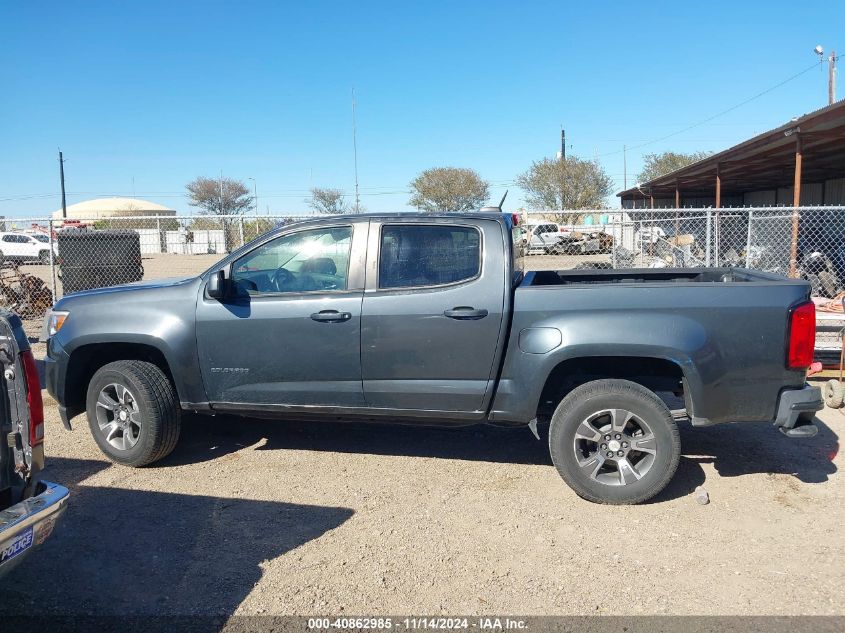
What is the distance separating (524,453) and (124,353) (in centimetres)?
322

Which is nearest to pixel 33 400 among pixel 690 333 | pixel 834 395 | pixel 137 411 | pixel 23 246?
pixel 137 411

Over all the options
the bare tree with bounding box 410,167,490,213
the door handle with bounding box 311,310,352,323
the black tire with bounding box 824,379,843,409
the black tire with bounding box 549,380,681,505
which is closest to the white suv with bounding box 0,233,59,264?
the bare tree with bounding box 410,167,490,213

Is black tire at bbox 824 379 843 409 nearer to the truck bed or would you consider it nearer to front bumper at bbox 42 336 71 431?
the truck bed

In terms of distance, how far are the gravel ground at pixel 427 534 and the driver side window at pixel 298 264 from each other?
4.57 feet

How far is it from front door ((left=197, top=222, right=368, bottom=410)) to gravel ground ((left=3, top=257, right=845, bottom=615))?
27.1 inches

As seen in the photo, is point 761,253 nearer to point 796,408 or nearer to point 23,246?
point 796,408

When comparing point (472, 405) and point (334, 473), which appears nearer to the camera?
point (472, 405)

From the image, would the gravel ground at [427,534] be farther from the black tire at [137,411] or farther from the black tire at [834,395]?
the black tire at [834,395]

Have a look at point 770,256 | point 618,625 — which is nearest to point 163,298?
point 618,625

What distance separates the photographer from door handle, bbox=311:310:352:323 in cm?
471

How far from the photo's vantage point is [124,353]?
5.28 meters

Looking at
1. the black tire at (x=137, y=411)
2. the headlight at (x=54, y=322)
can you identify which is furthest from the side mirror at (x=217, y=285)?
the headlight at (x=54, y=322)

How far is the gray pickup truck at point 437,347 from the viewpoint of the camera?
14.0ft

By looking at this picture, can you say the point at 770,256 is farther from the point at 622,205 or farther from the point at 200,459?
the point at 622,205
